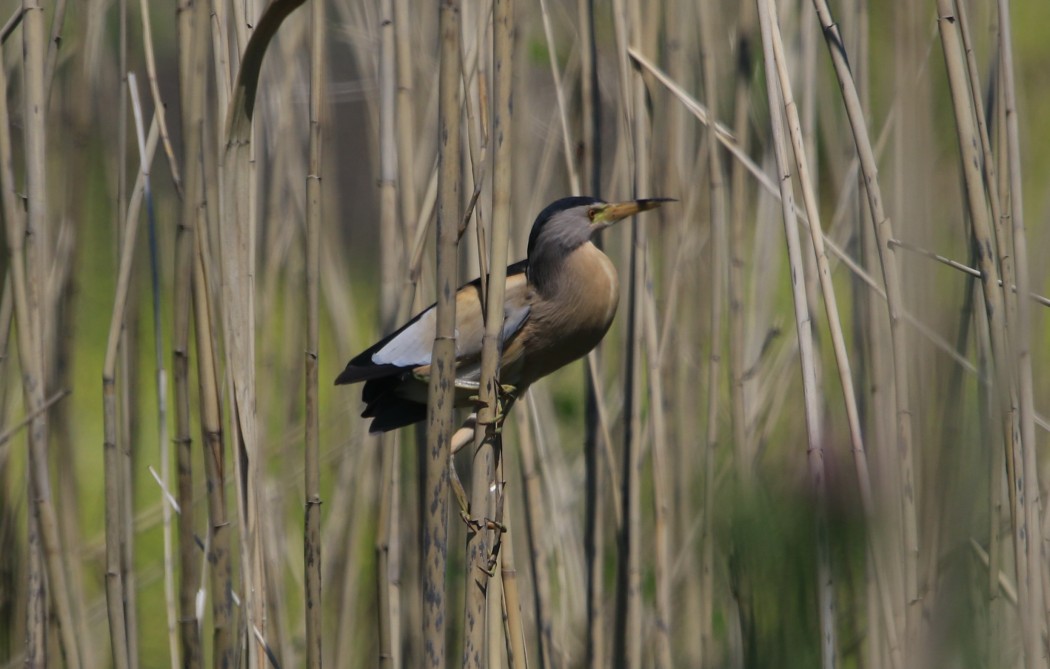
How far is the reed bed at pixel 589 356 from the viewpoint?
38 centimetres

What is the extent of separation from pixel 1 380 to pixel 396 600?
0.63 metres

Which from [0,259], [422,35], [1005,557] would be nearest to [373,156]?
[422,35]

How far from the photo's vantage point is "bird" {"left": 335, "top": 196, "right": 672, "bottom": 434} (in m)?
1.36

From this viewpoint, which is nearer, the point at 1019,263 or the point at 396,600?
the point at 1019,263

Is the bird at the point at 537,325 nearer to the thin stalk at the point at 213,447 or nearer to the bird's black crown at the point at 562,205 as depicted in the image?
the bird's black crown at the point at 562,205

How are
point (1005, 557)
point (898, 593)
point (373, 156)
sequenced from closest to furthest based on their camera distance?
point (898, 593), point (1005, 557), point (373, 156)

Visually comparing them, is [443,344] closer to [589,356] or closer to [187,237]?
[187,237]

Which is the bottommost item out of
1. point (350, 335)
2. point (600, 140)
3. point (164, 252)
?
point (350, 335)

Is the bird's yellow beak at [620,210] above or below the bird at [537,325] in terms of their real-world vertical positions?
above

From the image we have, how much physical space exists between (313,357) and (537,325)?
0.46 m

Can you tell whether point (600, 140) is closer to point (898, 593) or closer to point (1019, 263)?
point (1019, 263)

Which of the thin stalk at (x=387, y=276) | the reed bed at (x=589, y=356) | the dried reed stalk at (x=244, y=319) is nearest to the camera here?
the reed bed at (x=589, y=356)

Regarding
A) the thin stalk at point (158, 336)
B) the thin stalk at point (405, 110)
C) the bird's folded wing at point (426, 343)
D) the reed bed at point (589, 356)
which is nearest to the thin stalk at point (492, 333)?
the reed bed at point (589, 356)

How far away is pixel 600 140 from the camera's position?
143 centimetres
